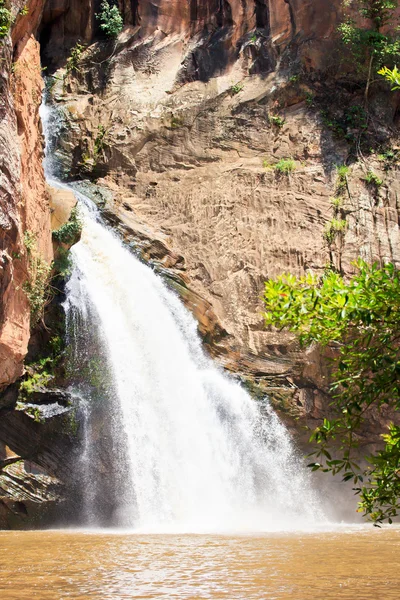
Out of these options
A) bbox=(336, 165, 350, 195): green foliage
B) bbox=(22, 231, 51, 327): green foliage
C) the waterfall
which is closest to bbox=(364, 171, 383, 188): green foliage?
bbox=(336, 165, 350, 195): green foliage

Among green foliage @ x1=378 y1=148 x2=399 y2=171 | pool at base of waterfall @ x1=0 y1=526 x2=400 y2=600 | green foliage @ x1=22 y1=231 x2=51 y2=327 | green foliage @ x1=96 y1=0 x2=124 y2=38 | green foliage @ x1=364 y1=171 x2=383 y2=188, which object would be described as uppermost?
green foliage @ x1=96 y1=0 x2=124 y2=38

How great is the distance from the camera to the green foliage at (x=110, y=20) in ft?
94.5

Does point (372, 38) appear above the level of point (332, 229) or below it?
above

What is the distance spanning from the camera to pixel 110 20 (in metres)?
28.8

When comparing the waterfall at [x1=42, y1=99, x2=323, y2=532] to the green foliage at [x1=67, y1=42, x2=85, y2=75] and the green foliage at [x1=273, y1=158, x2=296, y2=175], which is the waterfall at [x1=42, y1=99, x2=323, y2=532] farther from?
the green foliage at [x1=67, y1=42, x2=85, y2=75]

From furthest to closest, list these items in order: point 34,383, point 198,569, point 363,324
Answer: point 34,383
point 198,569
point 363,324

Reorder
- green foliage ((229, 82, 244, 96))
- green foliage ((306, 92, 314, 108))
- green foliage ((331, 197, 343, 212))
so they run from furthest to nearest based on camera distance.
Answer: green foliage ((229, 82, 244, 96)) → green foliage ((306, 92, 314, 108)) → green foliage ((331, 197, 343, 212))

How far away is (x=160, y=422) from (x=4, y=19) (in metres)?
9.84

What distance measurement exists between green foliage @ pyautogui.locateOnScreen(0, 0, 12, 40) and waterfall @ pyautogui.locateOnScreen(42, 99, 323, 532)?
689cm

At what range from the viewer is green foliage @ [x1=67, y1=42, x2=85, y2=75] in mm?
28172

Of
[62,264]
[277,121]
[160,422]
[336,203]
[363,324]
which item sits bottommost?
[160,422]

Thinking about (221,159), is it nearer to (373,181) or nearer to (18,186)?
(373,181)

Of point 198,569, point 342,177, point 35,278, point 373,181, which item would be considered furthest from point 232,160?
point 198,569

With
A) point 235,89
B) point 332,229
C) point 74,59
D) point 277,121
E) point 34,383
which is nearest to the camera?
point 34,383
